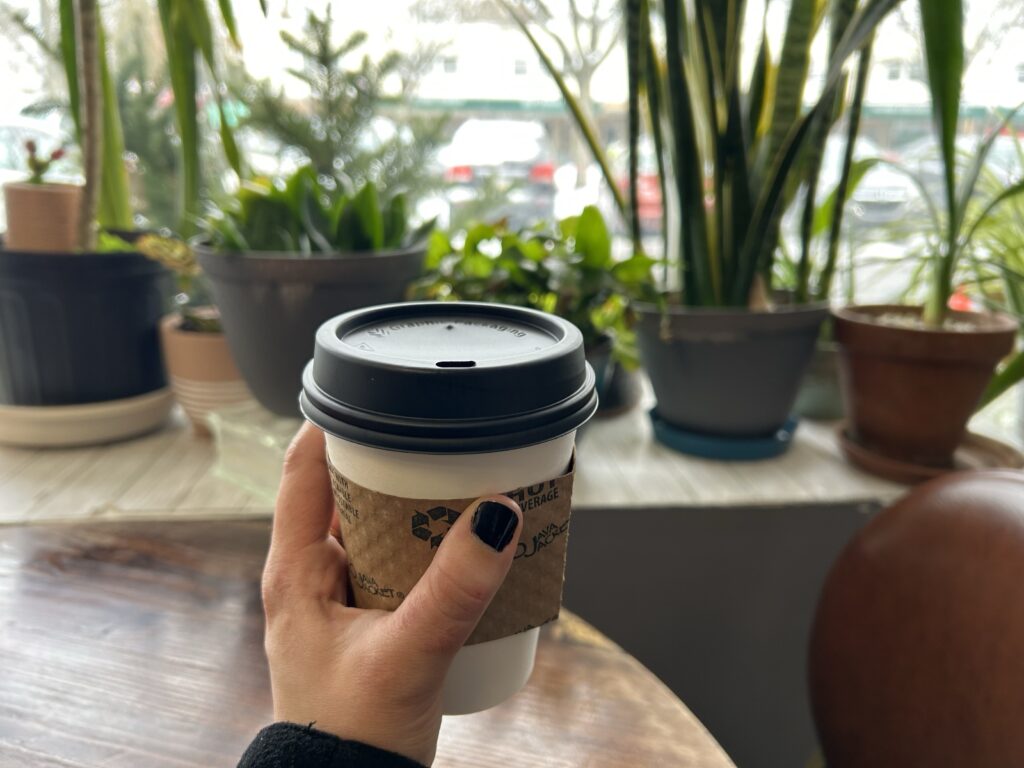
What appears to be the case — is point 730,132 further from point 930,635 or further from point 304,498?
point 304,498

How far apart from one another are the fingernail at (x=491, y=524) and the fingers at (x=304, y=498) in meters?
0.12

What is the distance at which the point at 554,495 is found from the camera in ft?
1.05

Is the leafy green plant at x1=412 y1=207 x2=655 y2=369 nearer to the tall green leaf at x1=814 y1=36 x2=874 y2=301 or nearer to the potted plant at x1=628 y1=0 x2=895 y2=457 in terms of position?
the potted plant at x1=628 y1=0 x2=895 y2=457

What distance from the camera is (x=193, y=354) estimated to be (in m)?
0.83

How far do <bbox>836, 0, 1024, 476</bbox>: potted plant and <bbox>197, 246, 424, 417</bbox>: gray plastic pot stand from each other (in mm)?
510

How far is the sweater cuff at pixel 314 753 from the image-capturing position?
0.99 feet

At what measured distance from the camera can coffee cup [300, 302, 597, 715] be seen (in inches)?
10.8

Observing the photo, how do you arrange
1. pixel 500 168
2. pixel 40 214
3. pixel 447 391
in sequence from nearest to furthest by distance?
pixel 447 391 < pixel 40 214 < pixel 500 168

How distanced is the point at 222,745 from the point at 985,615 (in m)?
0.50

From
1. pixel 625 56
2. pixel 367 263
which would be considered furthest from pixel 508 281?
pixel 625 56

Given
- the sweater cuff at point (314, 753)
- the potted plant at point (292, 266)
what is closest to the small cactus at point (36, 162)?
the potted plant at point (292, 266)

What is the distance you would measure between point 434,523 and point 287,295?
46 cm

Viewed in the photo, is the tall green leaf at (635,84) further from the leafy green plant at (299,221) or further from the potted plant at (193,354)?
the potted plant at (193,354)

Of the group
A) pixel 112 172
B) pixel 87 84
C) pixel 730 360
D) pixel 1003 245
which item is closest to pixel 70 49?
pixel 87 84
